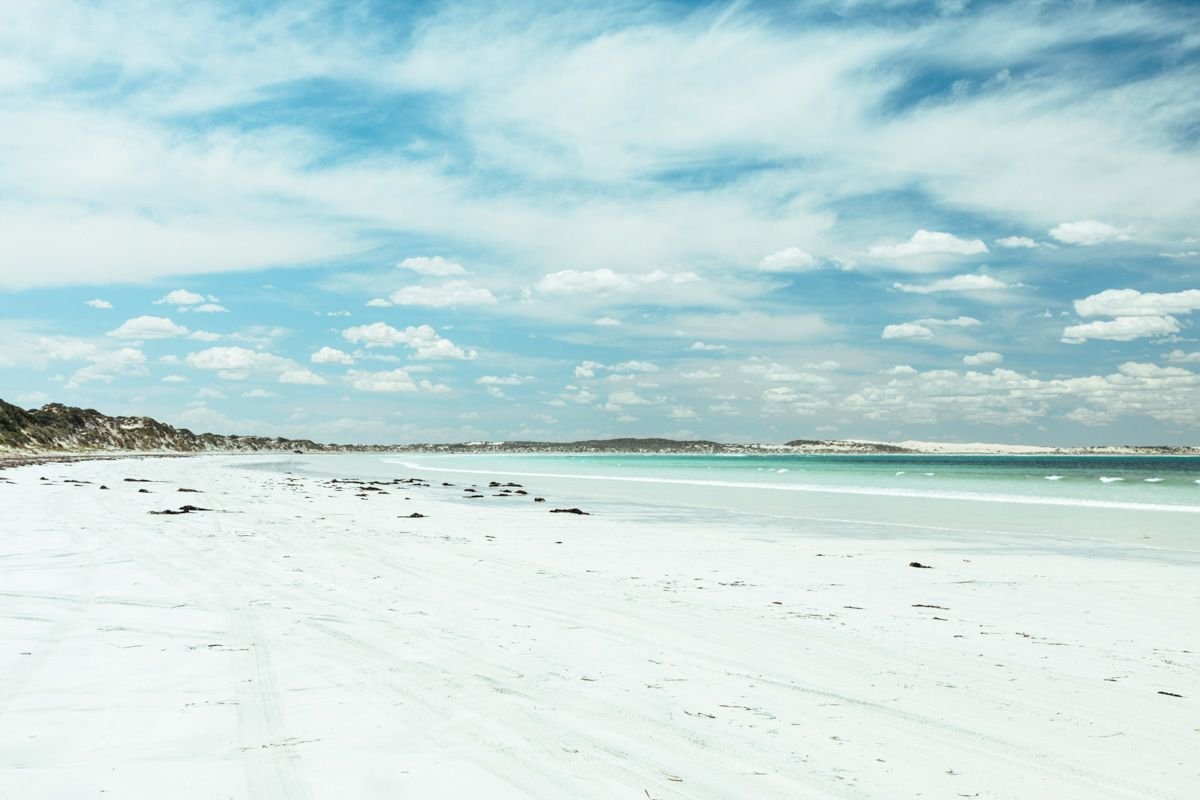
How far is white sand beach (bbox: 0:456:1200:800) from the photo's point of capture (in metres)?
4.31

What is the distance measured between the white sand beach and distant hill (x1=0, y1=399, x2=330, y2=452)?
77.4 m

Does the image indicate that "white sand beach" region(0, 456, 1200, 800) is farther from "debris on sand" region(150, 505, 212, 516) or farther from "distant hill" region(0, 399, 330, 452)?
"distant hill" region(0, 399, 330, 452)

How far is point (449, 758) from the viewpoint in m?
4.47

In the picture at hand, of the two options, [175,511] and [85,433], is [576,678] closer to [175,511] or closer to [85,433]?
[175,511]

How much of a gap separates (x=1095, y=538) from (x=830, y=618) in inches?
560

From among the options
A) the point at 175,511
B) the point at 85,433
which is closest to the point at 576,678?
the point at 175,511

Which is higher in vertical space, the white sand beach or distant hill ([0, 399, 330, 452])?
distant hill ([0, 399, 330, 452])

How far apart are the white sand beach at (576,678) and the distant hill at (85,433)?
77397mm

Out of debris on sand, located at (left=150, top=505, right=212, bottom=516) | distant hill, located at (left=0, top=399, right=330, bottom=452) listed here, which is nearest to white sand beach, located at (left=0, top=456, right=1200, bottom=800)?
debris on sand, located at (left=150, top=505, right=212, bottom=516)

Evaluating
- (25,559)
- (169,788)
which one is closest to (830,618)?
(169,788)

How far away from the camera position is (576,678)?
20.2 feet

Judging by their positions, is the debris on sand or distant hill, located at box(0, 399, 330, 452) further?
distant hill, located at box(0, 399, 330, 452)

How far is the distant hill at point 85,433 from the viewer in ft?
260

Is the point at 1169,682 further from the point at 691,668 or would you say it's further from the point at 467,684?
the point at 467,684
